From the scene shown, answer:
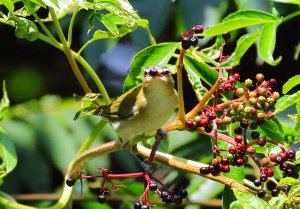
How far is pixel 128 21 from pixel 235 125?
39 cm

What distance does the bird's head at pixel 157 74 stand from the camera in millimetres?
2314

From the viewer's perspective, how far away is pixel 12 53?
4.57 m

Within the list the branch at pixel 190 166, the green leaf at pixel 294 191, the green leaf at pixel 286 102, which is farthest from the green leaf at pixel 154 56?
the green leaf at pixel 294 191

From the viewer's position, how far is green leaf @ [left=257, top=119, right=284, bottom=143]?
6.83 ft

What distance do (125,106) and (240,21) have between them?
2.53 feet

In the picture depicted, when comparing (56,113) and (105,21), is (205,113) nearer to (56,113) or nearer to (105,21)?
(105,21)

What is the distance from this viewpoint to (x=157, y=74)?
2352 mm

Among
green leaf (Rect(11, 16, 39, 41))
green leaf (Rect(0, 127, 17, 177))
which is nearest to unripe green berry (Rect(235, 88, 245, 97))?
green leaf (Rect(11, 16, 39, 41))

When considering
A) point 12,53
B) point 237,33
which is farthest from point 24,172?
Result: point 237,33

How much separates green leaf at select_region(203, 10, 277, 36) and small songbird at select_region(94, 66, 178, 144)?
386mm

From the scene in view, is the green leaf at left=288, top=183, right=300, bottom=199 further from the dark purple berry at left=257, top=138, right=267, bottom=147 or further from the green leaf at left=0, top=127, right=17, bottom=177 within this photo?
the green leaf at left=0, top=127, right=17, bottom=177

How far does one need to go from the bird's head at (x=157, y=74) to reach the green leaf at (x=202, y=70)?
0.08m

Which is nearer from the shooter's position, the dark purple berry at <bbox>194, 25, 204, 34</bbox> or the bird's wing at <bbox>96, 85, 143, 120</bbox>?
the dark purple berry at <bbox>194, 25, 204, 34</bbox>

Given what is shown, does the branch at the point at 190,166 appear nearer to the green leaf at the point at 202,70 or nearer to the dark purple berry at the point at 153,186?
A: the dark purple berry at the point at 153,186
